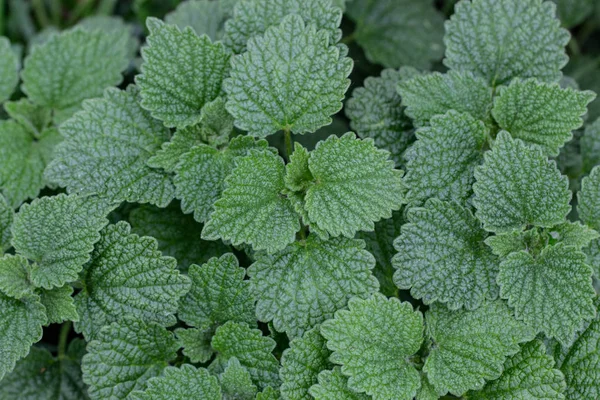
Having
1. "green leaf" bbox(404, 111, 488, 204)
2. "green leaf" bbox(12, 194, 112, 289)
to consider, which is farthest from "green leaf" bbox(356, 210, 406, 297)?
"green leaf" bbox(12, 194, 112, 289)

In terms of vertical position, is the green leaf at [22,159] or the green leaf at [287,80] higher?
the green leaf at [287,80]

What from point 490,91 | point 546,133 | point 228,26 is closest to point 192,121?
point 228,26

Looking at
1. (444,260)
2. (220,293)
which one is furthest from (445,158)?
(220,293)

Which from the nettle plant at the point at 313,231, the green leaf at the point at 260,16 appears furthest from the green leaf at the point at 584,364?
the green leaf at the point at 260,16

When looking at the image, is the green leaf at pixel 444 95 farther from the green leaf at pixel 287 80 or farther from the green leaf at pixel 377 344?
the green leaf at pixel 377 344

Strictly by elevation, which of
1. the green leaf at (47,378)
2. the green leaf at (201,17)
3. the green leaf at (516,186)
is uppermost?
the green leaf at (201,17)

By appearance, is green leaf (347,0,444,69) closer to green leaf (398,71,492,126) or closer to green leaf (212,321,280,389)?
green leaf (398,71,492,126)
